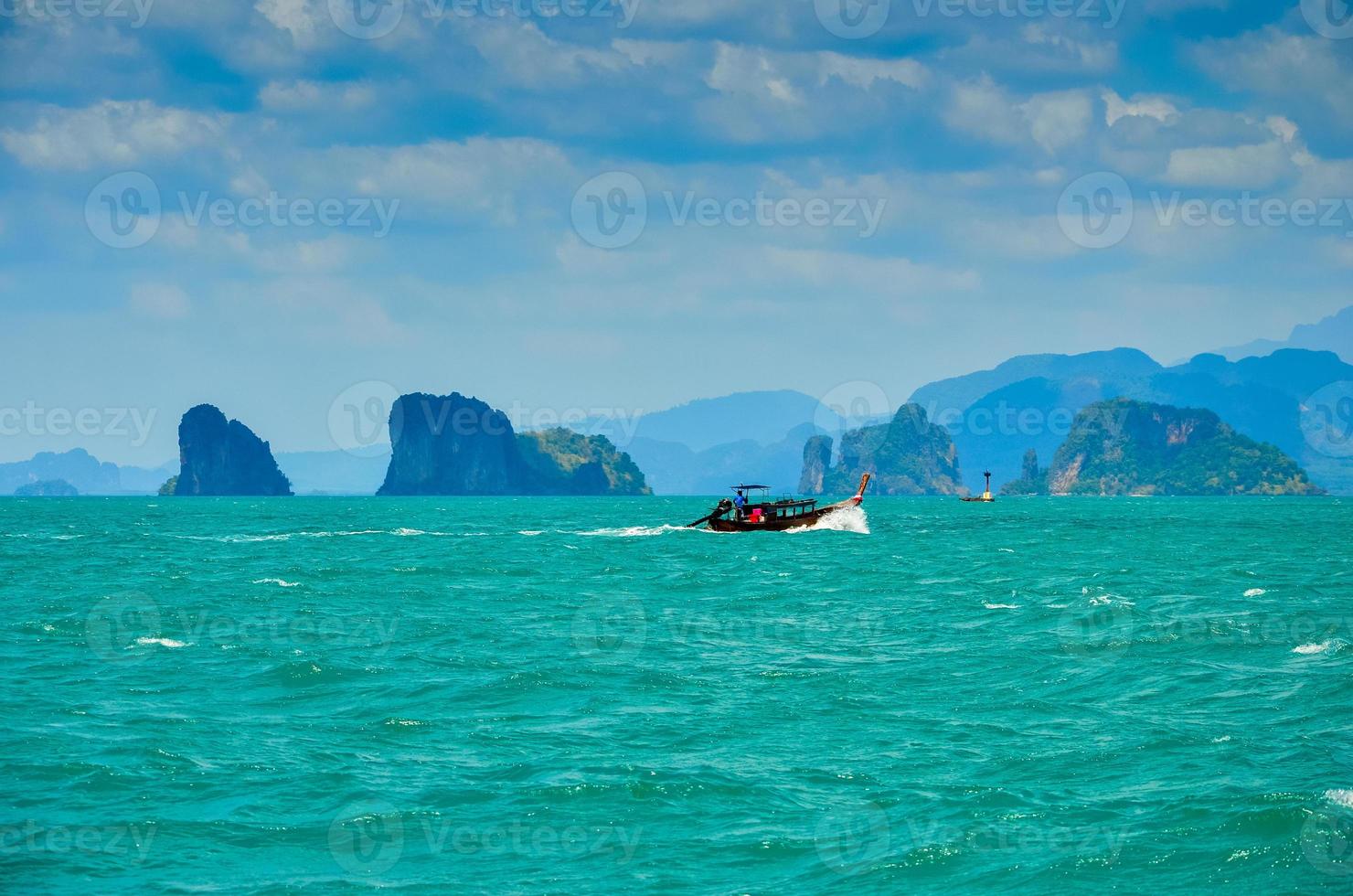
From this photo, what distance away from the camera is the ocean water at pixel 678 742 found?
18.6 meters

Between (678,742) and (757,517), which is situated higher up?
(757,517)

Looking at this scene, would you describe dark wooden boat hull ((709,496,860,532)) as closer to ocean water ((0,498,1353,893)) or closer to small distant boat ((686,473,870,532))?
small distant boat ((686,473,870,532))

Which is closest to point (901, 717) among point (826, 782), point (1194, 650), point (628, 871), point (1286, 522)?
point (826, 782)

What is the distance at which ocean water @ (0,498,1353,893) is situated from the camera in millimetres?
18578

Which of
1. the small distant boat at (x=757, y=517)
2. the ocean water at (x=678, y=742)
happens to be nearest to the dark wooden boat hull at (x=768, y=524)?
the small distant boat at (x=757, y=517)

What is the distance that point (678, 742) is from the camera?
25.0 meters

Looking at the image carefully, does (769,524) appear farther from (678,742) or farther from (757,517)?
(678,742)

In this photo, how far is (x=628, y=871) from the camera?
Answer: 18375mm

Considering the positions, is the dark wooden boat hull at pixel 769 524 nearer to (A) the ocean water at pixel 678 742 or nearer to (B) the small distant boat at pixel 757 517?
(B) the small distant boat at pixel 757 517

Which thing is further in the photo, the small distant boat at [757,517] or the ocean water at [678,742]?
the small distant boat at [757,517]

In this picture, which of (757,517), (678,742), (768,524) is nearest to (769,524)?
(768,524)

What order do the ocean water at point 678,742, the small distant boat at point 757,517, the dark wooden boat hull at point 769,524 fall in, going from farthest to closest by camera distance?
the dark wooden boat hull at point 769,524 < the small distant boat at point 757,517 < the ocean water at point 678,742

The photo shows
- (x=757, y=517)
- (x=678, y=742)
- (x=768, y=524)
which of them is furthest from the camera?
(x=768, y=524)

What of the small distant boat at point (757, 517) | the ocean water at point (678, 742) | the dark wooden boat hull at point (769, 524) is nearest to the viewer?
the ocean water at point (678, 742)
